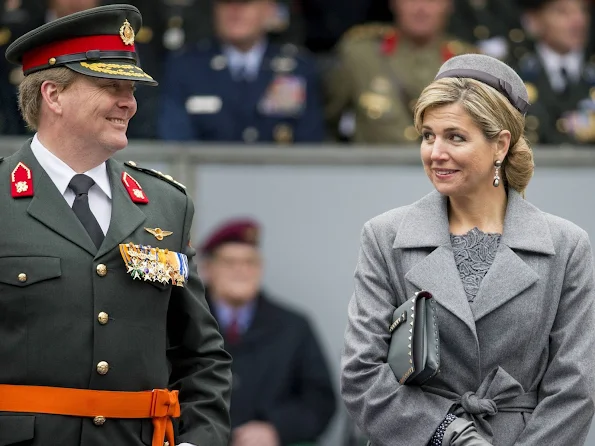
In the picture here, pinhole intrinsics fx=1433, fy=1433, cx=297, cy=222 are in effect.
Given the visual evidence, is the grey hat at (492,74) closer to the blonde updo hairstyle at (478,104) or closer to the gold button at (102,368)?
the blonde updo hairstyle at (478,104)

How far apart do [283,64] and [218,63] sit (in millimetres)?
380

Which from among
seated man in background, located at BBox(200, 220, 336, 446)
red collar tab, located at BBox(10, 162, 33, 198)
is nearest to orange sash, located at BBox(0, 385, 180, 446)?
red collar tab, located at BBox(10, 162, 33, 198)

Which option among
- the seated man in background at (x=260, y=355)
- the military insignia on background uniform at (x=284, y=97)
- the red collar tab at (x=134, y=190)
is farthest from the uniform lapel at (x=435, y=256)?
the military insignia on background uniform at (x=284, y=97)

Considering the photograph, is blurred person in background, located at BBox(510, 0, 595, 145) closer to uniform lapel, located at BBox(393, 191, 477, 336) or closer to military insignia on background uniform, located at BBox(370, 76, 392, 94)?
military insignia on background uniform, located at BBox(370, 76, 392, 94)

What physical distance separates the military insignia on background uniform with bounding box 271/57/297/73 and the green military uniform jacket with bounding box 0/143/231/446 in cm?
389

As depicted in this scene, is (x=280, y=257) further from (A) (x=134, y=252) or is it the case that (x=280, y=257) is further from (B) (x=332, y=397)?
(A) (x=134, y=252)

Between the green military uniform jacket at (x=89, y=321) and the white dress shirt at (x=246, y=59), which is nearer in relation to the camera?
the green military uniform jacket at (x=89, y=321)

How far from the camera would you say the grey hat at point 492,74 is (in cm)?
454

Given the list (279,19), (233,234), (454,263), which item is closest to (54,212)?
(454,263)

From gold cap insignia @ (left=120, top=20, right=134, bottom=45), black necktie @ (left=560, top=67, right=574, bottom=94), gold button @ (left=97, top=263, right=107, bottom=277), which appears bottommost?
gold button @ (left=97, top=263, right=107, bottom=277)

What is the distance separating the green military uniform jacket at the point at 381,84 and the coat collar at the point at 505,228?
3577 millimetres

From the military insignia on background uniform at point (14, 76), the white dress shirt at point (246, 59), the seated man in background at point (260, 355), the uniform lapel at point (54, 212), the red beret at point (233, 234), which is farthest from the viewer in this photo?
the white dress shirt at point (246, 59)

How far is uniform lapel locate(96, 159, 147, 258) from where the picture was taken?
14.3 feet

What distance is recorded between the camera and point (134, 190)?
455 cm
